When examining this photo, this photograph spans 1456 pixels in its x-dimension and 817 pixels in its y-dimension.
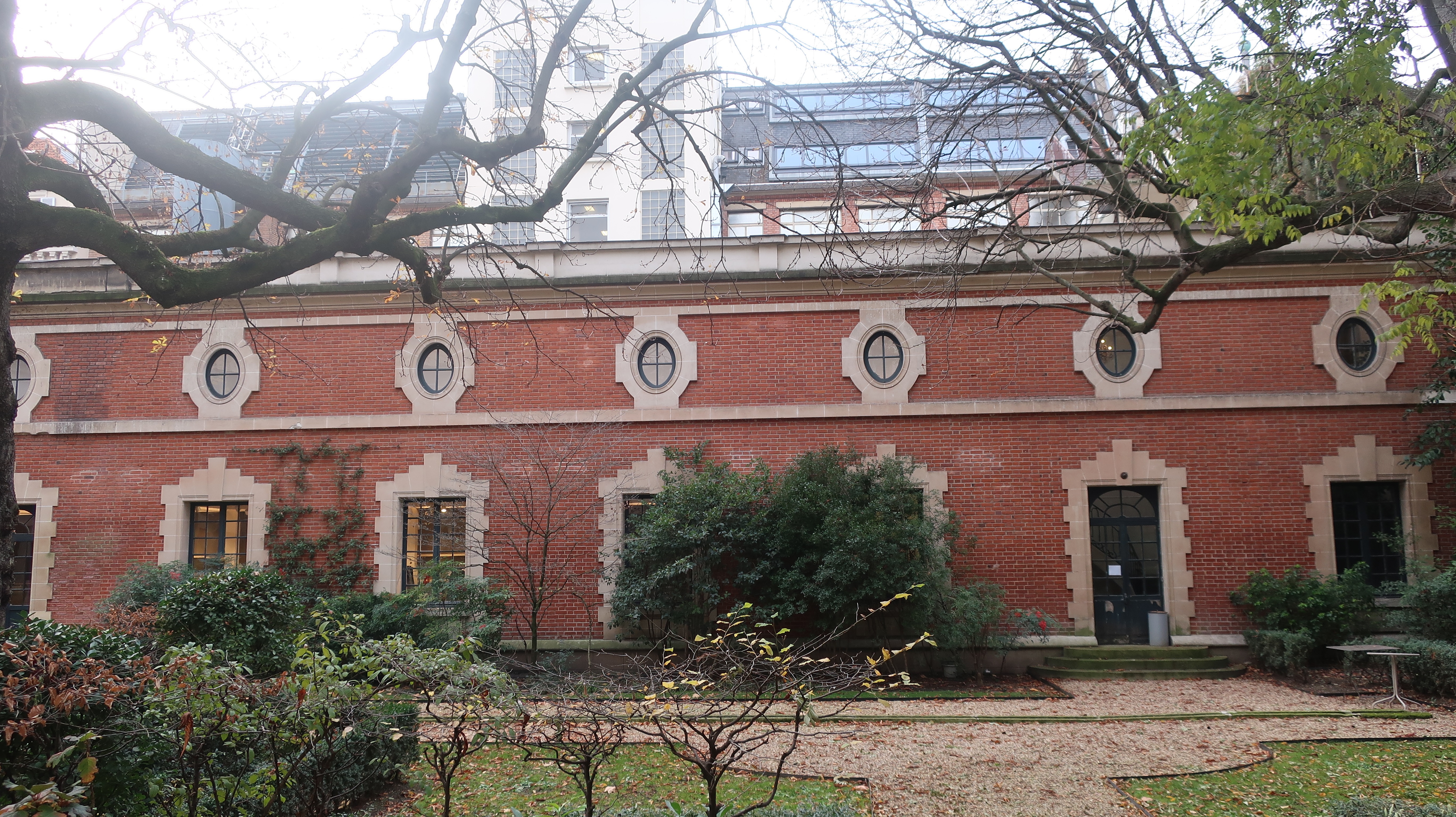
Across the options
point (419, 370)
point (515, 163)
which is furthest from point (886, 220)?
point (515, 163)

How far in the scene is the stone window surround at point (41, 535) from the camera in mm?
12578

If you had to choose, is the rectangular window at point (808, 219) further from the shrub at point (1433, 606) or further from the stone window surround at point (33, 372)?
the stone window surround at point (33, 372)

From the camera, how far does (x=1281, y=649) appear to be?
35.4 feet

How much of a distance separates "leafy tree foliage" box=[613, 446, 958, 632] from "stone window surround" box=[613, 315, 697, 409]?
1388 mm

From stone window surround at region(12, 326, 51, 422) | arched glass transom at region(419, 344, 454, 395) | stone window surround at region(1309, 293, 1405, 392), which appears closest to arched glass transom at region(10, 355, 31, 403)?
stone window surround at region(12, 326, 51, 422)

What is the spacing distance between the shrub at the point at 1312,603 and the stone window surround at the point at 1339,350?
8.61 ft

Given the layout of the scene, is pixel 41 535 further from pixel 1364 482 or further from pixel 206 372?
pixel 1364 482

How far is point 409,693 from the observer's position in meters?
5.89

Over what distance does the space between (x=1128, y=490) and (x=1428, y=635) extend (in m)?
3.80

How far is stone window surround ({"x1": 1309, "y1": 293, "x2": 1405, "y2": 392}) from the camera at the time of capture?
38.8 feet

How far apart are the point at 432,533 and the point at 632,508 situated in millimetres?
3101

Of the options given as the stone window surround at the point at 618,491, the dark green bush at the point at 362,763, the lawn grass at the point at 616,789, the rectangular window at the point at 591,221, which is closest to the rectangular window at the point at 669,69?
the rectangular window at the point at 591,221

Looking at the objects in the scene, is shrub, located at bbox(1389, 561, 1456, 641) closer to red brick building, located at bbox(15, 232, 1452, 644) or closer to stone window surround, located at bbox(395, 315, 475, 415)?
red brick building, located at bbox(15, 232, 1452, 644)

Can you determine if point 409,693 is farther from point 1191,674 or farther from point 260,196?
point 1191,674
